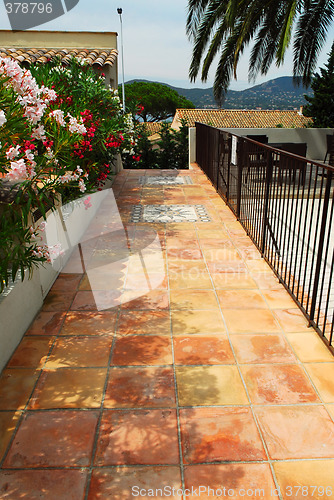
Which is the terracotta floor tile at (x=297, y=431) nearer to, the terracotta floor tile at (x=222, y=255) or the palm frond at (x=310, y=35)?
the terracotta floor tile at (x=222, y=255)

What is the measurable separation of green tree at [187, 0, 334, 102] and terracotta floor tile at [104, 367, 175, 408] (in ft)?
27.5

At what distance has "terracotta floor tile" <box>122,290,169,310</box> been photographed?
3.79 m

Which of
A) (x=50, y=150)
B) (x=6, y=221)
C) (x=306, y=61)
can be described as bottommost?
(x=6, y=221)

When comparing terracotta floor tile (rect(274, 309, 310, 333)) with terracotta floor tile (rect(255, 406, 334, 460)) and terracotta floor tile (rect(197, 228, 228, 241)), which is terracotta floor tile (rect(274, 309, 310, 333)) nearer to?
terracotta floor tile (rect(255, 406, 334, 460))

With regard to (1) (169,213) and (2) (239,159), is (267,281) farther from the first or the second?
(1) (169,213)

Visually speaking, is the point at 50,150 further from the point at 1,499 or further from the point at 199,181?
the point at 199,181

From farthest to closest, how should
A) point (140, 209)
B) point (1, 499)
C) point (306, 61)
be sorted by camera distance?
1. point (306, 61)
2. point (140, 209)
3. point (1, 499)

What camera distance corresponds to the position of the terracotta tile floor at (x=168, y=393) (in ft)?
6.64

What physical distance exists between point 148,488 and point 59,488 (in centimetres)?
42

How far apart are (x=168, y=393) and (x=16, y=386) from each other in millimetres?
988

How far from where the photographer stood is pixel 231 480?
2.01m

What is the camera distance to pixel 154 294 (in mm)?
4039

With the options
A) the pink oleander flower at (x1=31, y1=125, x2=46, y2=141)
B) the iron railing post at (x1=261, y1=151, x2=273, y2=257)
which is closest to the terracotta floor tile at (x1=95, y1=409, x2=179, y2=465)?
the pink oleander flower at (x1=31, y1=125, x2=46, y2=141)

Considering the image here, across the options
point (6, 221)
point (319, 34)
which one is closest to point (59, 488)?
point (6, 221)
